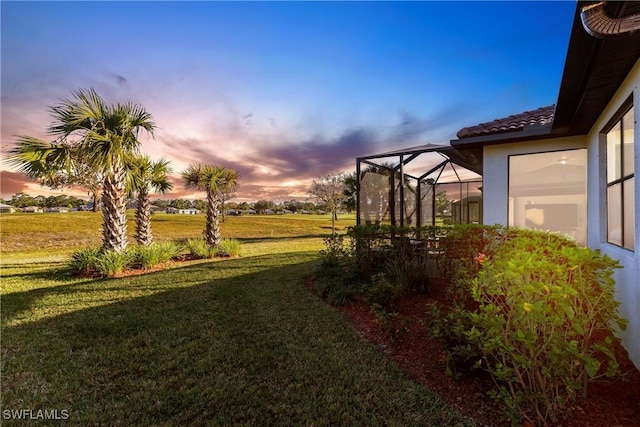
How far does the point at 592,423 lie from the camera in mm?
2104

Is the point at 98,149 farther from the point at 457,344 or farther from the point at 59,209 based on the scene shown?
the point at 59,209

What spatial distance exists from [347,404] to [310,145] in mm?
14347

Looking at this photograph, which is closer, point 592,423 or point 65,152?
point 592,423

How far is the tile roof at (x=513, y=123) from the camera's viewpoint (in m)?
5.66

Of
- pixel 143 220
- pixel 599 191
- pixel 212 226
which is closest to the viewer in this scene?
pixel 599 191

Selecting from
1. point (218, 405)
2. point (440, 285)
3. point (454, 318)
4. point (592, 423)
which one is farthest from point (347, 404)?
point (440, 285)

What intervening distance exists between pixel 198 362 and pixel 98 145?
302 inches

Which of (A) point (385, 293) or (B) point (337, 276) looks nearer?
(A) point (385, 293)

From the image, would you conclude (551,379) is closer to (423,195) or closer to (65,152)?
(423,195)

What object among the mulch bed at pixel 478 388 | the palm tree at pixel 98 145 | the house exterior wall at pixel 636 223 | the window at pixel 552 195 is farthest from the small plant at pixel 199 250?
the house exterior wall at pixel 636 223

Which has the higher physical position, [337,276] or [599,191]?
[599,191]

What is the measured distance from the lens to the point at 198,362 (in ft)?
10.5

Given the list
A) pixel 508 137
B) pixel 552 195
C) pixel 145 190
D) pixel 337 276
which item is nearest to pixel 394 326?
pixel 337 276

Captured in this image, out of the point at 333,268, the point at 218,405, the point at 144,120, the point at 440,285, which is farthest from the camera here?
the point at 144,120
